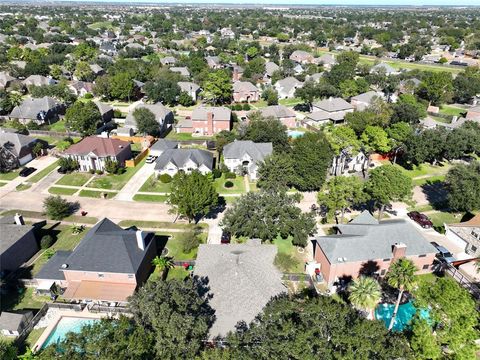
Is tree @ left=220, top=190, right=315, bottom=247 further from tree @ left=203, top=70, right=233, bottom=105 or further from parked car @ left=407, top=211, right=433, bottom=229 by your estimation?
tree @ left=203, top=70, right=233, bottom=105

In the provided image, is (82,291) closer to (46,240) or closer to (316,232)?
(46,240)

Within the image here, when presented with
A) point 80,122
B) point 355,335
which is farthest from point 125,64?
→ point 355,335

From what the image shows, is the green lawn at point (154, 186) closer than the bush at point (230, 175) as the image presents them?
Yes

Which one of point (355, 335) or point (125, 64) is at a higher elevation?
point (355, 335)

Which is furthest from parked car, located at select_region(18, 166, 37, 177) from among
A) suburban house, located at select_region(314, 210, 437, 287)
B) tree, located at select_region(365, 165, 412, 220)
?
tree, located at select_region(365, 165, 412, 220)

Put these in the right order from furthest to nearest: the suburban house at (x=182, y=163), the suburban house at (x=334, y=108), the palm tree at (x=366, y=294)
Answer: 1. the suburban house at (x=334, y=108)
2. the suburban house at (x=182, y=163)
3. the palm tree at (x=366, y=294)

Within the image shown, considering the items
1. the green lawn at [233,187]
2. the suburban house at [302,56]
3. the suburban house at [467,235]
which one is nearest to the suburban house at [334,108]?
the green lawn at [233,187]

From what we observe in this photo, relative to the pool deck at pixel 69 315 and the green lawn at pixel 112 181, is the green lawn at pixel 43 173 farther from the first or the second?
the pool deck at pixel 69 315
